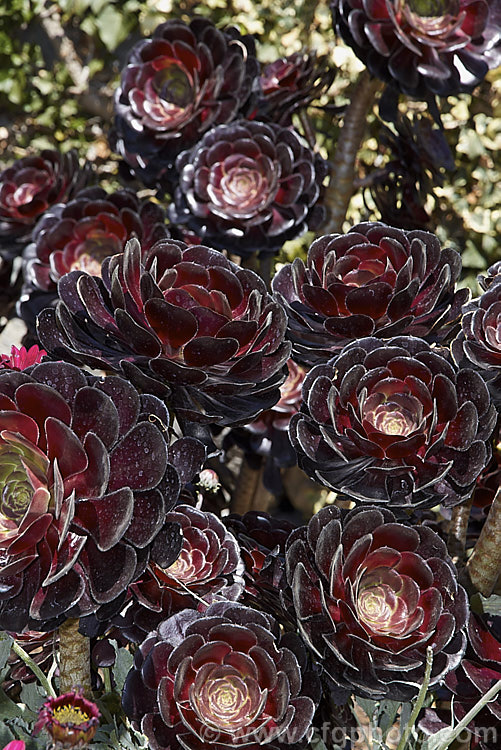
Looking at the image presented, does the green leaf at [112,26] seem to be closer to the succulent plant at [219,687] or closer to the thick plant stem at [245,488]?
the thick plant stem at [245,488]

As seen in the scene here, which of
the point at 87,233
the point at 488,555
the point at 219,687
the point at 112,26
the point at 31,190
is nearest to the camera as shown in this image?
the point at 219,687

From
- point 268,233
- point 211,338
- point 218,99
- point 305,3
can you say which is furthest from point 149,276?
point 305,3

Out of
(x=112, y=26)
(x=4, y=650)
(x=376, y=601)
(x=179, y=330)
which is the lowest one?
(x=112, y=26)

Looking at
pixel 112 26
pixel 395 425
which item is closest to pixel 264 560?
pixel 395 425

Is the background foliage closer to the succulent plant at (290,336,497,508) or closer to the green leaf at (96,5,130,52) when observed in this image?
the green leaf at (96,5,130,52)

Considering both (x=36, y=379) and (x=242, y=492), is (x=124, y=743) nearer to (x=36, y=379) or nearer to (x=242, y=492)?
(x=36, y=379)

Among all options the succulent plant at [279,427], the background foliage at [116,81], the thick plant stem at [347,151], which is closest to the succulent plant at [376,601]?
the succulent plant at [279,427]

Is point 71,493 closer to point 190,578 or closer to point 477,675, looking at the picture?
point 190,578
